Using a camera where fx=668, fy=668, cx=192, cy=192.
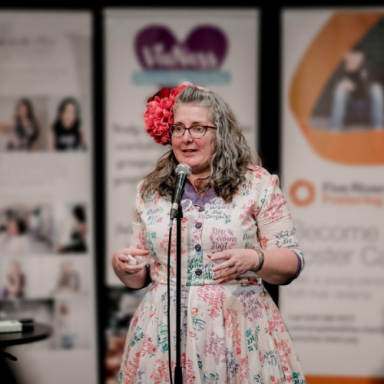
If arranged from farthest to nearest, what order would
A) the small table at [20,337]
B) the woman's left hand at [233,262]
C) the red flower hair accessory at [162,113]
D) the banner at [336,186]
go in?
the banner at [336,186] < the small table at [20,337] < the red flower hair accessory at [162,113] < the woman's left hand at [233,262]

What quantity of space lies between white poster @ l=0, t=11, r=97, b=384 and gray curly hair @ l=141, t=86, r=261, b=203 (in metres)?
2.04

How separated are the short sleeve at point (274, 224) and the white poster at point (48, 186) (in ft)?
7.36

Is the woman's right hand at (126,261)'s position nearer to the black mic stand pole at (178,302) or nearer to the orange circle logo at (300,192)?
the black mic stand pole at (178,302)

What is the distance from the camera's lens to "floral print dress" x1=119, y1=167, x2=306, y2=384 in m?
2.11

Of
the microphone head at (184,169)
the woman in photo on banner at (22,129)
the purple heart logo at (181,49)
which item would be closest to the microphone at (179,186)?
the microphone head at (184,169)

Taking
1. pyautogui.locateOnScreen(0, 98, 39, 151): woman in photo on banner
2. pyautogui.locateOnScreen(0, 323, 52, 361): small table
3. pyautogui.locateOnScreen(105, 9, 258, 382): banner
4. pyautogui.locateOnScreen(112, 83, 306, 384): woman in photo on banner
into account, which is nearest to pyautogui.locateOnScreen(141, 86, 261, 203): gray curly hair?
pyautogui.locateOnScreen(112, 83, 306, 384): woman in photo on banner

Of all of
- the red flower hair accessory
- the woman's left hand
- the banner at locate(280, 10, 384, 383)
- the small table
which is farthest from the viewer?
the banner at locate(280, 10, 384, 383)

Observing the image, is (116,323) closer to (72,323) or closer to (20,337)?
(72,323)

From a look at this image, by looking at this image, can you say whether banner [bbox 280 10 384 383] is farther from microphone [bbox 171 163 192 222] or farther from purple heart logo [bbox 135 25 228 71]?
microphone [bbox 171 163 192 222]

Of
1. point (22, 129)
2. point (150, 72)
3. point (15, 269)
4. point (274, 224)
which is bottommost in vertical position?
point (15, 269)

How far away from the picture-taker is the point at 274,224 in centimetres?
216

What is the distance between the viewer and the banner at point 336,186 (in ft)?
13.5

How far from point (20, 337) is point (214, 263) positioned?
1.02m

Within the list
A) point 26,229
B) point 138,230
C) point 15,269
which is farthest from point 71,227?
point 138,230
